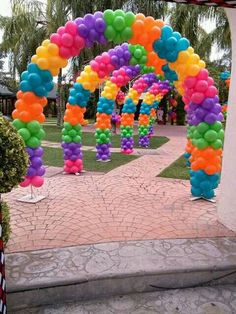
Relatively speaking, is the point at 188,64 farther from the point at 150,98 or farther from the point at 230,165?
the point at 150,98

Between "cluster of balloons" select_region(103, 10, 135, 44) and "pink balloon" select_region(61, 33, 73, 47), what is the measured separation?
0.59m

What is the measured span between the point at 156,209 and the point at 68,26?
3352mm

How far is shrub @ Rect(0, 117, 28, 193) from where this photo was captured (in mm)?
2840

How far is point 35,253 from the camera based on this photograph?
369 cm

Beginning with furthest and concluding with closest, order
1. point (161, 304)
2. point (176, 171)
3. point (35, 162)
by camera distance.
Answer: point (176, 171) → point (35, 162) → point (161, 304)

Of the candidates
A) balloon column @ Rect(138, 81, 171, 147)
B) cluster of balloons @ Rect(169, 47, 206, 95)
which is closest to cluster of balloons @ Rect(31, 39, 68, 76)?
cluster of balloons @ Rect(169, 47, 206, 95)

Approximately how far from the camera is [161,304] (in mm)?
3150

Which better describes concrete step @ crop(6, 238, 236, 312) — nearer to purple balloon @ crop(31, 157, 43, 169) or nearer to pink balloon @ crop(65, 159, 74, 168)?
purple balloon @ crop(31, 157, 43, 169)

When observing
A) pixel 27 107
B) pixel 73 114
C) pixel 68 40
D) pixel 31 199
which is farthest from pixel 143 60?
pixel 31 199

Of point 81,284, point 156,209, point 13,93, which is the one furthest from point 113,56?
point 13,93

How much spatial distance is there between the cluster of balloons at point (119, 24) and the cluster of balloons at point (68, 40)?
1.61 feet

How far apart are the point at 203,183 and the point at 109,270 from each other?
10.4 feet

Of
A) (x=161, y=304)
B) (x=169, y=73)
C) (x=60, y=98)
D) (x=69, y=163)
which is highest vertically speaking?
(x=169, y=73)

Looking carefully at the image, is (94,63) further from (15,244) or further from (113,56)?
(15,244)
